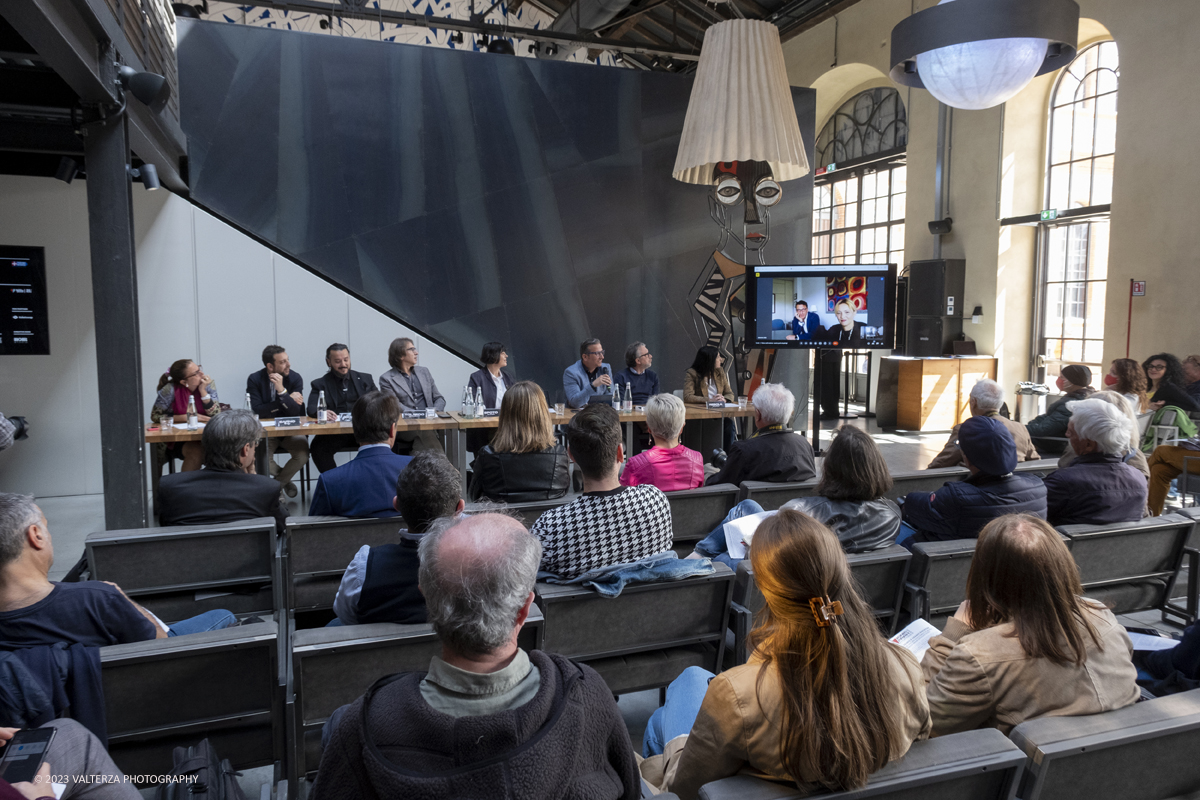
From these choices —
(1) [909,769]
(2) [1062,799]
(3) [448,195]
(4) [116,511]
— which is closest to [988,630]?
(2) [1062,799]

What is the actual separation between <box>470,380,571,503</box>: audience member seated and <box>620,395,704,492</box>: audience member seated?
35cm

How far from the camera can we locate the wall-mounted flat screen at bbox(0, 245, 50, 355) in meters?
5.90

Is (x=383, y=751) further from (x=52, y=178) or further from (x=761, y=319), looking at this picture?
(x=52, y=178)

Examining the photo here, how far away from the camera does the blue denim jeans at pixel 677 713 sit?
182cm

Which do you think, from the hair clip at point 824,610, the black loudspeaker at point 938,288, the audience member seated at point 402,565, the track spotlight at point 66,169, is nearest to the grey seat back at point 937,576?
the hair clip at point 824,610

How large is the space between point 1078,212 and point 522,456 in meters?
8.32

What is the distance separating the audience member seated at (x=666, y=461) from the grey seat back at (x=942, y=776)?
7.35 feet

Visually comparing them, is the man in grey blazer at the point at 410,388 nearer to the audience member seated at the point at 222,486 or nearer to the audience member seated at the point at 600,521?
the audience member seated at the point at 222,486

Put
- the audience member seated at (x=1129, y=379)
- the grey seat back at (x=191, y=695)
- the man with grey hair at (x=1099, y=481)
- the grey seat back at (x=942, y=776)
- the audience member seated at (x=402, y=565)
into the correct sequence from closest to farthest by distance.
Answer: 1. the grey seat back at (x=942, y=776)
2. the grey seat back at (x=191, y=695)
3. the audience member seated at (x=402, y=565)
4. the man with grey hair at (x=1099, y=481)
5. the audience member seated at (x=1129, y=379)

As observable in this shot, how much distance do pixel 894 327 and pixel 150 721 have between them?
580 centimetres

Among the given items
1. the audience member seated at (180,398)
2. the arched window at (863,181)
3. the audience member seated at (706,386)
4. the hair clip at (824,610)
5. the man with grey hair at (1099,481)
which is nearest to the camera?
the hair clip at (824,610)

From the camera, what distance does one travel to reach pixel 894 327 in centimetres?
627

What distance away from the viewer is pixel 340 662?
1.80 meters

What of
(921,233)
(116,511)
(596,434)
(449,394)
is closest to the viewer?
(596,434)
